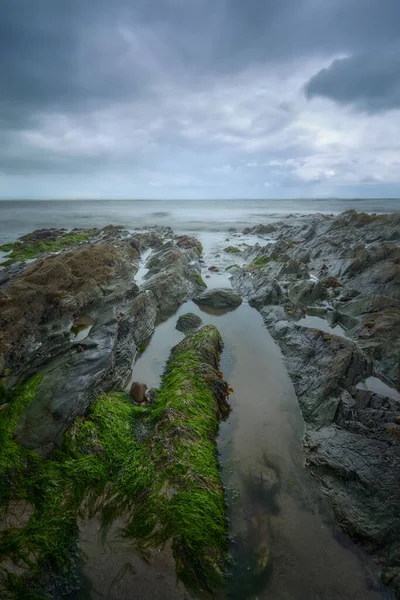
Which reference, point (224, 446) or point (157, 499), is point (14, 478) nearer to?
point (157, 499)

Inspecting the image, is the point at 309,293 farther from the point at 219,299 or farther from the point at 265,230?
the point at 265,230

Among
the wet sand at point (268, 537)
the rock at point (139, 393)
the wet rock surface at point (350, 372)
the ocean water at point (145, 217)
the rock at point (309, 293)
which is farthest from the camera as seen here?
the ocean water at point (145, 217)

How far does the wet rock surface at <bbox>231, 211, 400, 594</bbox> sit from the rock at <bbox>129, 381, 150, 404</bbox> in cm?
367

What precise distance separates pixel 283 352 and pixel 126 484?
18.8 ft

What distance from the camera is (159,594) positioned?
130 inches

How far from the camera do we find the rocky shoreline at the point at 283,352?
4449 millimetres

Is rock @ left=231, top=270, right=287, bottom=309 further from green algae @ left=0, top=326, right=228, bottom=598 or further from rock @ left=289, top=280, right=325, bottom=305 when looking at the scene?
green algae @ left=0, top=326, right=228, bottom=598

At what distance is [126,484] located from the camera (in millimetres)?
4516

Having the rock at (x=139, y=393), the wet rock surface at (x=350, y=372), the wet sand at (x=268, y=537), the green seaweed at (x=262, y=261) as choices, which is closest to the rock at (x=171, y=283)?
the wet rock surface at (x=350, y=372)

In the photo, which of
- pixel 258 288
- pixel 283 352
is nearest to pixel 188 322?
pixel 283 352

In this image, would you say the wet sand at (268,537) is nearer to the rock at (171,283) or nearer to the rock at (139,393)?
the rock at (139,393)

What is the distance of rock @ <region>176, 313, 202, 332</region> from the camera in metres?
10.0

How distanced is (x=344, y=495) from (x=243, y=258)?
19.1m

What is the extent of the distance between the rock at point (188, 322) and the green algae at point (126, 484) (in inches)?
152
